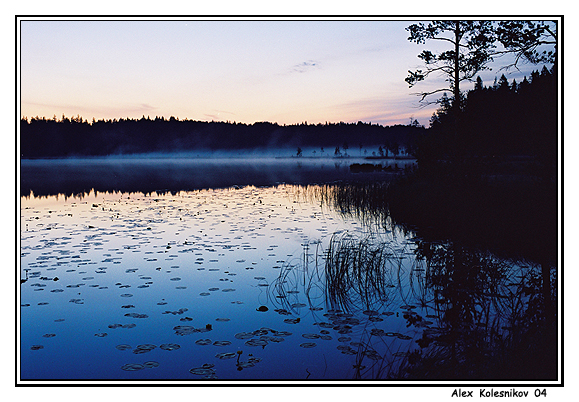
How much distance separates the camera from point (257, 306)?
8.56 metres

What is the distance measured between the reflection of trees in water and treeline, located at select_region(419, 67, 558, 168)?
342cm

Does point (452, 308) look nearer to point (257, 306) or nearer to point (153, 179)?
point (257, 306)

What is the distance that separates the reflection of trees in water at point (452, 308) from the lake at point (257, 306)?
41mm

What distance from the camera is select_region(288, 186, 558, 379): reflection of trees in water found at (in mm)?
5871

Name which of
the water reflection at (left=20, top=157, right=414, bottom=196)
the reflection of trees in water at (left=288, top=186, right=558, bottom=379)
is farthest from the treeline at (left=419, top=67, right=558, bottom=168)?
the water reflection at (left=20, top=157, right=414, bottom=196)

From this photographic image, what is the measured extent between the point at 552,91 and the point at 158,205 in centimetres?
2088

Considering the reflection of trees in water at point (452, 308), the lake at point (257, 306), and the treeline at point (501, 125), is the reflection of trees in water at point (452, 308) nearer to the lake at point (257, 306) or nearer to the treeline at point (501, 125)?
the lake at point (257, 306)

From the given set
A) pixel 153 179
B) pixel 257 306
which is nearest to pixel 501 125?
pixel 153 179

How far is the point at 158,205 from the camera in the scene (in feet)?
82.0

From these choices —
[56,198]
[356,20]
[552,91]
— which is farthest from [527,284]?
[56,198]

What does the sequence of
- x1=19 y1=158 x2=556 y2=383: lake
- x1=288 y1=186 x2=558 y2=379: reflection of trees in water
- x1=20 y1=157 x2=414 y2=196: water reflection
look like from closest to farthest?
x1=288 y1=186 x2=558 y2=379: reflection of trees in water < x1=19 y1=158 x2=556 y2=383: lake < x1=20 y1=157 x2=414 y2=196: water reflection

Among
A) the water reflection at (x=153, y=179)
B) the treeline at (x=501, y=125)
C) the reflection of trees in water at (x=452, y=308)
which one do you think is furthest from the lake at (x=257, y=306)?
the water reflection at (x=153, y=179)

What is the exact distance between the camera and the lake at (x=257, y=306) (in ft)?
20.5

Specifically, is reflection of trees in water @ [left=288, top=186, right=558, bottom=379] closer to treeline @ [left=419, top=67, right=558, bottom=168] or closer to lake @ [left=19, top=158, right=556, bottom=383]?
lake @ [left=19, top=158, right=556, bottom=383]
